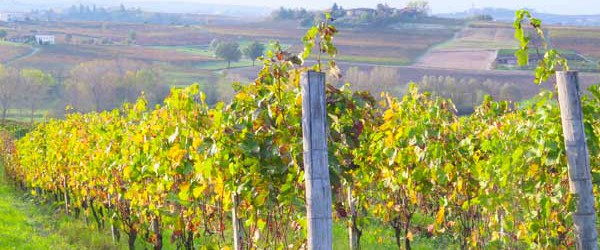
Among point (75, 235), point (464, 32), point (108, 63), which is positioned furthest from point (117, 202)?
point (464, 32)

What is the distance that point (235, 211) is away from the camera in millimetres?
4910

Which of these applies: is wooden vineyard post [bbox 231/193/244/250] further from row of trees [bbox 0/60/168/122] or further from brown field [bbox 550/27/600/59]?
row of trees [bbox 0/60/168/122]

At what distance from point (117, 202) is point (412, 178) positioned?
370 cm

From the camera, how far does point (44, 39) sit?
308 feet

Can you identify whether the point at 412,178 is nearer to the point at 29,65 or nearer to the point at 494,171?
the point at 494,171

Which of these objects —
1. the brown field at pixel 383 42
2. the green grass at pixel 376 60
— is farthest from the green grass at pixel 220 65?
the green grass at pixel 376 60

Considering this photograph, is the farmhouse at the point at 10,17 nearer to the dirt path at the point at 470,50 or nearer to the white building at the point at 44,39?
the white building at the point at 44,39

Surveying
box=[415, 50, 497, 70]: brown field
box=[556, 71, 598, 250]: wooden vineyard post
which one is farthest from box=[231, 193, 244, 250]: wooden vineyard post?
box=[415, 50, 497, 70]: brown field

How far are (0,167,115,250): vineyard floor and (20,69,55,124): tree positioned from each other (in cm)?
5023

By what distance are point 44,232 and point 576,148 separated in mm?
8982

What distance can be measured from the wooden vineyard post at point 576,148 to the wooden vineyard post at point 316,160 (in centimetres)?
149

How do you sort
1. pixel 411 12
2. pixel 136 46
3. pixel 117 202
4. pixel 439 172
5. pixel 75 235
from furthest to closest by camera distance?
pixel 136 46 < pixel 411 12 < pixel 75 235 < pixel 117 202 < pixel 439 172

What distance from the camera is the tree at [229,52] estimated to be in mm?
75125

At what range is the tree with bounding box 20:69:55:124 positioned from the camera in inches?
2443
